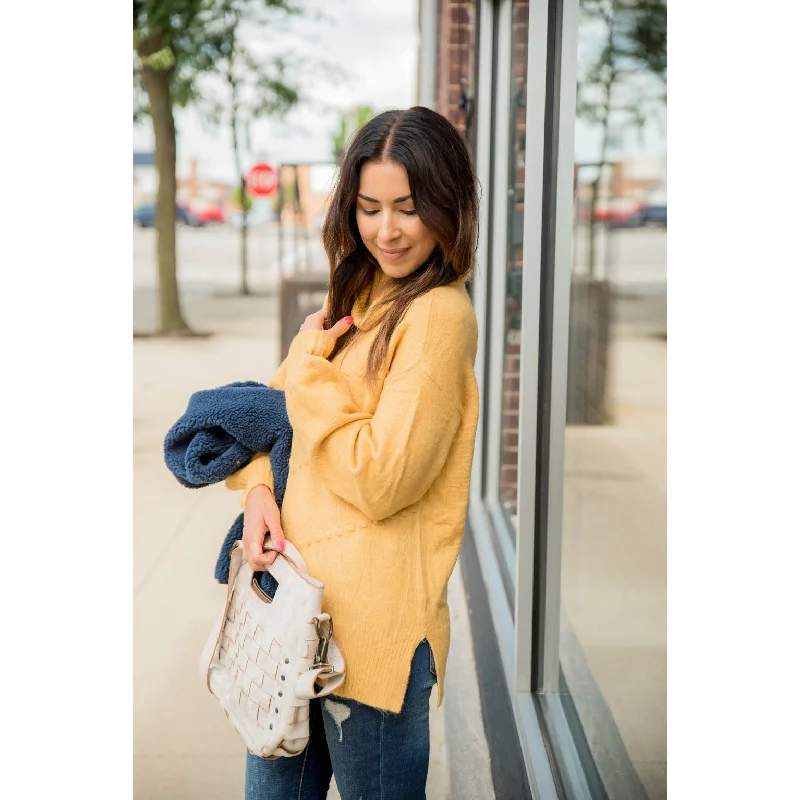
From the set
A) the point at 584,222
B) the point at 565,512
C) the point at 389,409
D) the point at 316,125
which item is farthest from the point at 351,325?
the point at 316,125

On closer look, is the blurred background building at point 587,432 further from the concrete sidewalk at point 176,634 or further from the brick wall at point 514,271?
the concrete sidewalk at point 176,634

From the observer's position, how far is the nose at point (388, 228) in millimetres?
1353

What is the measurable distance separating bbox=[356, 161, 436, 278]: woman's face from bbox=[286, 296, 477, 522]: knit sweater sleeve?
0.10m

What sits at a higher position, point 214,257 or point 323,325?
point 214,257

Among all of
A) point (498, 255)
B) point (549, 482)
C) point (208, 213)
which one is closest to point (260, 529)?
point (549, 482)

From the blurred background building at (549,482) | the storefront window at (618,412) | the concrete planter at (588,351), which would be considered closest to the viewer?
the storefront window at (618,412)

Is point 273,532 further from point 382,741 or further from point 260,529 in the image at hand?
point 382,741

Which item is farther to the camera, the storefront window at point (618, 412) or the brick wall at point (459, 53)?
the brick wall at point (459, 53)

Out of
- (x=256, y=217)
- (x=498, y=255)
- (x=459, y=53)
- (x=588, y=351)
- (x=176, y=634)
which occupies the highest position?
(x=256, y=217)

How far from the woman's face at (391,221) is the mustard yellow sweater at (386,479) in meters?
0.08

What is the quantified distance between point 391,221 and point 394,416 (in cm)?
30

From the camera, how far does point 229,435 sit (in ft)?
5.00

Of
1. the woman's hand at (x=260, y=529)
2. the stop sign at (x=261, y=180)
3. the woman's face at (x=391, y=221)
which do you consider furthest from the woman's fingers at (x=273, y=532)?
the stop sign at (x=261, y=180)
